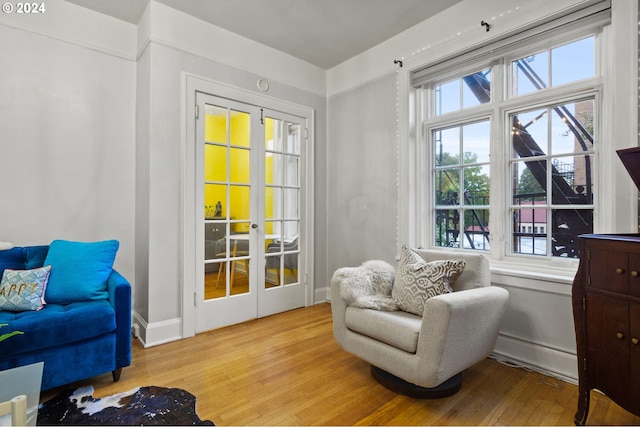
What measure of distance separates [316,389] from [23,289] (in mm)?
1858

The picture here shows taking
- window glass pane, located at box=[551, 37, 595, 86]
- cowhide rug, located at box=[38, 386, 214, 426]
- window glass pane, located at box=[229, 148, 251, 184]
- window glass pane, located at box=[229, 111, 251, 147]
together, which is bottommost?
cowhide rug, located at box=[38, 386, 214, 426]

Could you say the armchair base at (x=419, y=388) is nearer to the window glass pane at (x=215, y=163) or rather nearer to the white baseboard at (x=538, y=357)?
the white baseboard at (x=538, y=357)

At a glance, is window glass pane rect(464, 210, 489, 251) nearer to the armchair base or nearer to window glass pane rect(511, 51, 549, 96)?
window glass pane rect(511, 51, 549, 96)

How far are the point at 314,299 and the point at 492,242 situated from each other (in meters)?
1.98

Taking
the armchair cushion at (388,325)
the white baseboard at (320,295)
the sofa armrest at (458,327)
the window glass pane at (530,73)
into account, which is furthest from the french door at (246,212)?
the window glass pane at (530,73)

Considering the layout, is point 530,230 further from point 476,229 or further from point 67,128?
point 67,128

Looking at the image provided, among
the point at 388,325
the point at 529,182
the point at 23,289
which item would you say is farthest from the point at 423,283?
the point at 23,289

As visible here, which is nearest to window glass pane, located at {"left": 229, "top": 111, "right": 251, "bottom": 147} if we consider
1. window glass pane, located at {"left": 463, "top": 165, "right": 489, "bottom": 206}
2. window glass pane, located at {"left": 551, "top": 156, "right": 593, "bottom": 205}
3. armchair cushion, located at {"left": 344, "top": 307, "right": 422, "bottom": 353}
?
armchair cushion, located at {"left": 344, "top": 307, "right": 422, "bottom": 353}

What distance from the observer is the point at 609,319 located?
60.4 inches

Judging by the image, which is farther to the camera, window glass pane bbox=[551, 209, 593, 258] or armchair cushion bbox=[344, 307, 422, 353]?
window glass pane bbox=[551, 209, 593, 258]

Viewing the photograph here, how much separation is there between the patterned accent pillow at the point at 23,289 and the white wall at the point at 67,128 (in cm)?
62

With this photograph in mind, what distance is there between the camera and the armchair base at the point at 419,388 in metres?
1.87

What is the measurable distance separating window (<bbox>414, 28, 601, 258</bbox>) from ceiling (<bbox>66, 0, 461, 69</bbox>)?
0.56 metres

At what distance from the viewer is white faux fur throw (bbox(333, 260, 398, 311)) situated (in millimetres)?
2119
